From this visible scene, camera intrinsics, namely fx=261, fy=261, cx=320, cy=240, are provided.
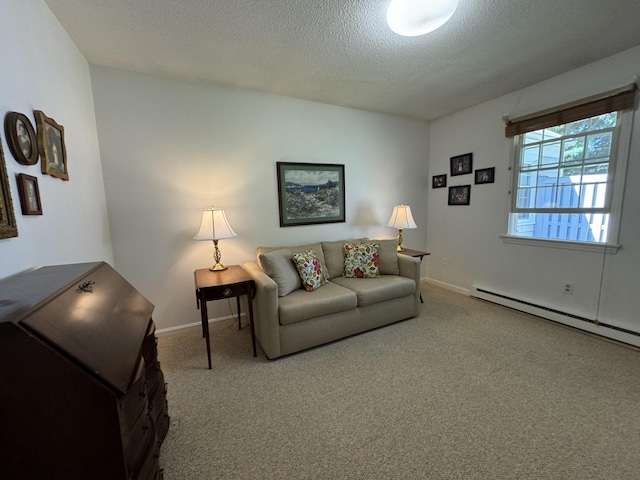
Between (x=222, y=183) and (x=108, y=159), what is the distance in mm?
944

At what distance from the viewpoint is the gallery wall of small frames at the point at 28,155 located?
42.9 inches

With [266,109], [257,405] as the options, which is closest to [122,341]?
[257,405]

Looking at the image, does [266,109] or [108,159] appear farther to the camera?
[266,109]

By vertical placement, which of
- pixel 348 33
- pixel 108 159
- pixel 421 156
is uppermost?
pixel 348 33

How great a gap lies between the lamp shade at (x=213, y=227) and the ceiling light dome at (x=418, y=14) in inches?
76.6

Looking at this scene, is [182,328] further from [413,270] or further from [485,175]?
[485,175]

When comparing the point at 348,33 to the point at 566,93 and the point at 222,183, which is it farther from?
the point at 566,93

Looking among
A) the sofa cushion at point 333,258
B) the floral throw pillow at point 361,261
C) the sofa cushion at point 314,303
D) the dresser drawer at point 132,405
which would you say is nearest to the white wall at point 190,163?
the sofa cushion at point 333,258

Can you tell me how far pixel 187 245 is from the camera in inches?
104

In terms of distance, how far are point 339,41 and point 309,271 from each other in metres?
1.89

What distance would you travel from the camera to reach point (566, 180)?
2.59m

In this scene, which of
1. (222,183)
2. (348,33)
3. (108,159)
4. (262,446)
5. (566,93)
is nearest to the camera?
(262,446)

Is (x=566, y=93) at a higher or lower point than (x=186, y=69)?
lower

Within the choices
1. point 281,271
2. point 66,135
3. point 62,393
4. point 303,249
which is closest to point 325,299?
point 281,271
